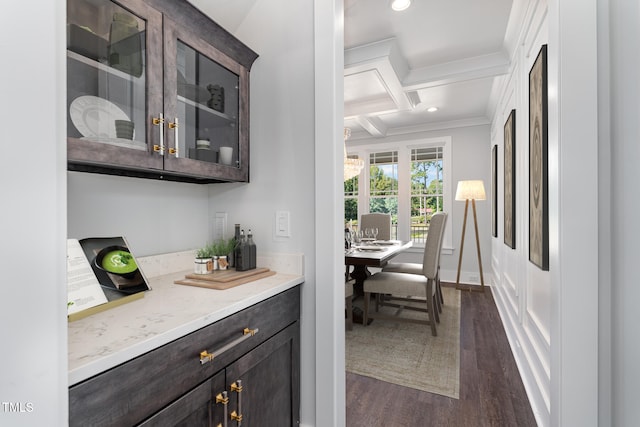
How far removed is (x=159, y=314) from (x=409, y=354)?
7.24 ft

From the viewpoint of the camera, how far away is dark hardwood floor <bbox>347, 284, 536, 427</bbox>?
1726 mm

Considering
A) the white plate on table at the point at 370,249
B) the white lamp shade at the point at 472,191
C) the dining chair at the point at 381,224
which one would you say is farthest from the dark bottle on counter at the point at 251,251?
the white lamp shade at the point at 472,191

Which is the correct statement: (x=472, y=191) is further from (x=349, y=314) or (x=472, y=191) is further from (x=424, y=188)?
(x=349, y=314)

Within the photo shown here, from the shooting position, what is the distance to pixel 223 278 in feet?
4.09

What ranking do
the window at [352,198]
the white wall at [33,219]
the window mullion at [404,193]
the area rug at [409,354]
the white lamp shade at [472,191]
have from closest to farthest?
1. the white wall at [33,219]
2. the area rug at [409,354]
3. the white lamp shade at [472,191]
4. the window mullion at [404,193]
5. the window at [352,198]

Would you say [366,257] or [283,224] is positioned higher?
[283,224]

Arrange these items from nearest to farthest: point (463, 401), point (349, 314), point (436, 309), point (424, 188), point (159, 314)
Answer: point (159, 314) < point (463, 401) < point (349, 314) < point (436, 309) < point (424, 188)

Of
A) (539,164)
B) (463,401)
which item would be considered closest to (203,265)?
(463,401)

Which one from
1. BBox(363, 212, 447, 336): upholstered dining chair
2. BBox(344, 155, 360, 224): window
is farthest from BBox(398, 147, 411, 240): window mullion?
BBox(363, 212, 447, 336): upholstered dining chair

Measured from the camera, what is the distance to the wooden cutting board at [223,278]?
1.22 meters

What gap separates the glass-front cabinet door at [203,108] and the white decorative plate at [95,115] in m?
0.18

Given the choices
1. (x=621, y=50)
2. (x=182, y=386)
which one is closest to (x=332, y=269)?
(x=182, y=386)

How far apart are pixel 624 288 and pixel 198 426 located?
1.45 m

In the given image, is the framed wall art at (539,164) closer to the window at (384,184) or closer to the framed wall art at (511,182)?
the framed wall art at (511,182)
